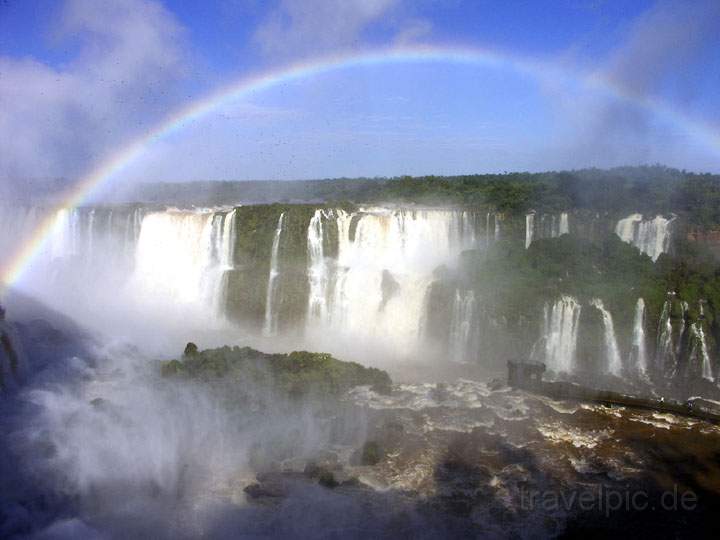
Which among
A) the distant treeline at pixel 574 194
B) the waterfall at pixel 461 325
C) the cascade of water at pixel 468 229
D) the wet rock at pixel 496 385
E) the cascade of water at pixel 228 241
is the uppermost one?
the distant treeline at pixel 574 194

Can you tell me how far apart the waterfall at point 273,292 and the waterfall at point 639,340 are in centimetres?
1151

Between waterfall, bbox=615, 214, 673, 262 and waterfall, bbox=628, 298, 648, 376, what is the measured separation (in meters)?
3.78

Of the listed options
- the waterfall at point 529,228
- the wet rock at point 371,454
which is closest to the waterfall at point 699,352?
the waterfall at point 529,228

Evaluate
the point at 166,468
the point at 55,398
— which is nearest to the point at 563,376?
the point at 166,468

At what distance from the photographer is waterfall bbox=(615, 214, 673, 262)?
19.2 metres

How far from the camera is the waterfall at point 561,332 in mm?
16312

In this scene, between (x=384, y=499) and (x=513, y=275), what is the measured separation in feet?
34.0

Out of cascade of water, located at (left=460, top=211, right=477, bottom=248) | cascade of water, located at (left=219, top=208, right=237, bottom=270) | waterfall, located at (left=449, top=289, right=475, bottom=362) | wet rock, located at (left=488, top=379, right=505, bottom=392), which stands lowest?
wet rock, located at (left=488, top=379, right=505, bottom=392)

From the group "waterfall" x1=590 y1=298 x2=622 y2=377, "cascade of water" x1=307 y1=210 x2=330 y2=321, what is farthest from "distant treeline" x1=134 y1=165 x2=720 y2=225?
"cascade of water" x1=307 y1=210 x2=330 y2=321

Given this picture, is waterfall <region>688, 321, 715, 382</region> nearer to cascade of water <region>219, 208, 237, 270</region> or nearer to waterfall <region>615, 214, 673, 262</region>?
waterfall <region>615, 214, 673, 262</region>

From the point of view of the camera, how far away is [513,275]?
1802 cm

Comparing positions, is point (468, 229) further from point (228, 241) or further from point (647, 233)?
point (228, 241)

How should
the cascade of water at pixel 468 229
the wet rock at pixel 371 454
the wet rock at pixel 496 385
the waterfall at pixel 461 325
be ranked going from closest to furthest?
the wet rock at pixel 371 454 → the wet rock at pixel 496 385 → the waterfall at pixel 461 325 → the cascade of water at pixel 468 229

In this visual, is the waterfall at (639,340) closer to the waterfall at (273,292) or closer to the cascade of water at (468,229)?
the cascade of water at (468,229)
